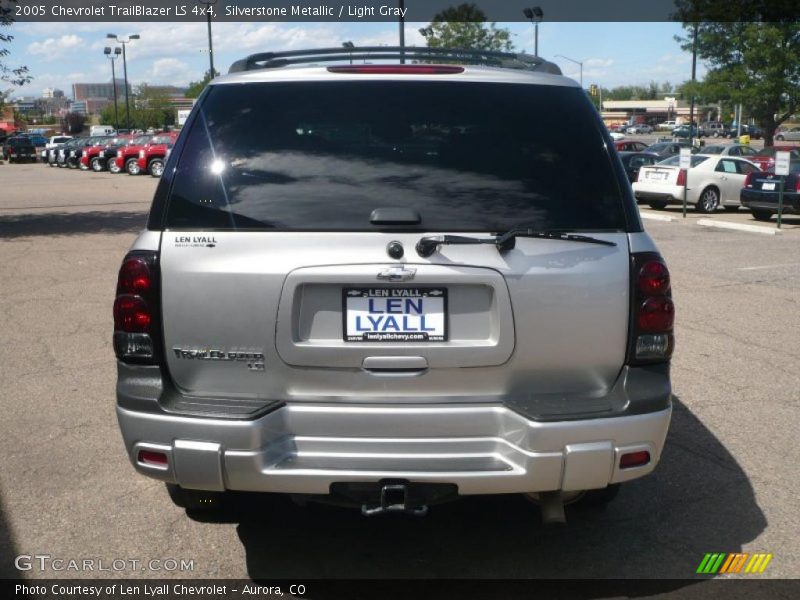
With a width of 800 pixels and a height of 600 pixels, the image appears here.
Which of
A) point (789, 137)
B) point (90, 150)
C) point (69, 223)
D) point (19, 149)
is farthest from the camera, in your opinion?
point (789, 137)

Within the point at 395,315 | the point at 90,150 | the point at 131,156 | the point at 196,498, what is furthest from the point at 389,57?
the point at 90,150

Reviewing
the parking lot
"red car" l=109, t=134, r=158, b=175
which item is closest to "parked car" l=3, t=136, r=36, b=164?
"red car" l=109, t=134, r=158, b=175

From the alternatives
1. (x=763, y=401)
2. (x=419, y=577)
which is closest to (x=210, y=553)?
(x=419, y=577)

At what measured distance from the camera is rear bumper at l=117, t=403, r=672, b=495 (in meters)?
3.23

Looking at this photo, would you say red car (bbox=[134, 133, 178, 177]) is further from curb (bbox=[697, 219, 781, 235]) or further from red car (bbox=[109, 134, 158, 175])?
curb (bbox=[697, 219, 781, 235])

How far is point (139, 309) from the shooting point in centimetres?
339

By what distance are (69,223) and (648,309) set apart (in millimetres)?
15806

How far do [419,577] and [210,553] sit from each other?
3.10ft

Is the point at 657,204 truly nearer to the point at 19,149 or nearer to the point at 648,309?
the point at 648,309

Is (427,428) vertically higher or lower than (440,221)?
lower

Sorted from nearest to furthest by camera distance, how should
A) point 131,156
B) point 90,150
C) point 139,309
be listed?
point 139,309, point 131,156, point 90,150

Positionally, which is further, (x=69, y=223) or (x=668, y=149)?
(x=668, y=149)

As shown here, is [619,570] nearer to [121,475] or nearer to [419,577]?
[419,577]

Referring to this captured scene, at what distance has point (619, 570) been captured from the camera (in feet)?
12.5
